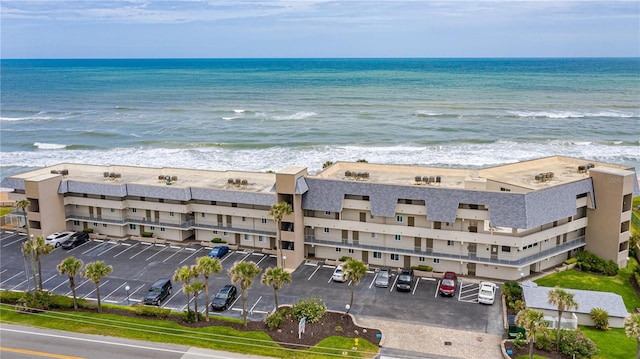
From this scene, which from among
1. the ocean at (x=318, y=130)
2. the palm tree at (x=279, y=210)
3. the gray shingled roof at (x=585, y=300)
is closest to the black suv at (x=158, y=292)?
the palm tree at (x=279, y=210)

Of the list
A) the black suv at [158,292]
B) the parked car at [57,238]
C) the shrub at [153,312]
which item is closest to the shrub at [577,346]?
the shrub at [153,312]

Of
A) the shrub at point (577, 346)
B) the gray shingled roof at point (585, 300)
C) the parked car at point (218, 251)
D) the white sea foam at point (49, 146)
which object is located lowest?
the shrub at point (577, 346)

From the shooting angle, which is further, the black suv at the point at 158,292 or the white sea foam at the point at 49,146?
the white sea foam at the point at 49,146

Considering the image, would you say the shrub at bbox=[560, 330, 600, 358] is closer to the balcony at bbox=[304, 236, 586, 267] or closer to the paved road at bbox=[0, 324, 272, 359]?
the balcony at bbox=[304, 236, 586, 267]

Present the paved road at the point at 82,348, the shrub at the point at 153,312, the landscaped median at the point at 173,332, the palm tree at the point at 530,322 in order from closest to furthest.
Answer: the palm tree at the point at 530,322 → the paved road at the point at 82,348 → the landscaped median at the point at 173,332 → the shrub at the point at 153,312

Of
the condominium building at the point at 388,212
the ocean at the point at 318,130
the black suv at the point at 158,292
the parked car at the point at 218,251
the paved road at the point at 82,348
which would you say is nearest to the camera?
the paved road at the point at 82,348

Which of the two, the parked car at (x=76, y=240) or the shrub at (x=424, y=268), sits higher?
the parked car at (x=76, y=240)

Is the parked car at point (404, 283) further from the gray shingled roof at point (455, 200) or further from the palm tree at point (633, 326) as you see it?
the palm tree at point (633, 326)
